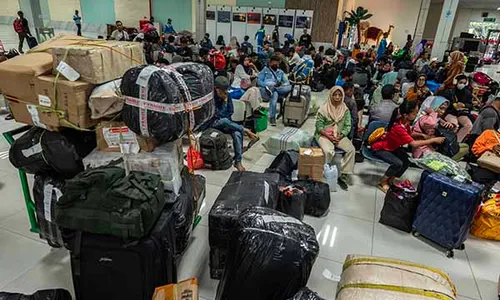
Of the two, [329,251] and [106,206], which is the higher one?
[106,206]

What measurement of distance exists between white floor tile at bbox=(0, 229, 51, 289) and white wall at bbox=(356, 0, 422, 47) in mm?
19781

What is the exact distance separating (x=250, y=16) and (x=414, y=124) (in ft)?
41.1

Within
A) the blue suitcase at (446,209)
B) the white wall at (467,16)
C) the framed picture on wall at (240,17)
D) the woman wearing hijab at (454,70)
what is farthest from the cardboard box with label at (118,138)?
the white wall at (467,16)

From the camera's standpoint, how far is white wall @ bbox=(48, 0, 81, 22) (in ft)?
59.9

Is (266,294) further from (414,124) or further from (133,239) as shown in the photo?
(414,124)

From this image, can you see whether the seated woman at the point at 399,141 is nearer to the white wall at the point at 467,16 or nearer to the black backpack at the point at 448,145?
the black backpack at the point at 448,145

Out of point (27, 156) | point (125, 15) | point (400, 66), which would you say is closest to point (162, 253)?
point (27, 156)

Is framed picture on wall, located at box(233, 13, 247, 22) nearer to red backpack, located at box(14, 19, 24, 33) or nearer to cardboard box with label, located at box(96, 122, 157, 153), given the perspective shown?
red backpack, located at box(14, 19, 24, 33)

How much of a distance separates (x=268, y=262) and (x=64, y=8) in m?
21.3

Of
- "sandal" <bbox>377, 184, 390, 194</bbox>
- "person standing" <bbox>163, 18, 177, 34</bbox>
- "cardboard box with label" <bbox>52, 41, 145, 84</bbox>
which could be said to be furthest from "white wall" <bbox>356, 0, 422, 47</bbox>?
"cardboard box with label" <bbox>52, 41, 145, 84</bbox>

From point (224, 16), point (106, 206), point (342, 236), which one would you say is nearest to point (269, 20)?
point (224, 16)

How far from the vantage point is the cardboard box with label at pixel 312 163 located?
11.4 ft

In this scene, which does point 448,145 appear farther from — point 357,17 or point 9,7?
point 9,7

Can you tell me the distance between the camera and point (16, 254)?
98.0 inches
